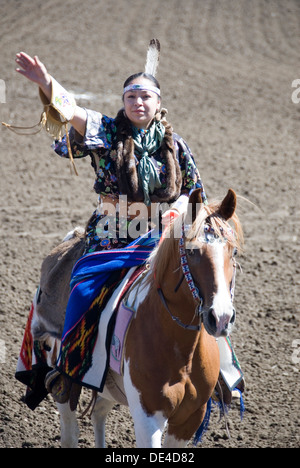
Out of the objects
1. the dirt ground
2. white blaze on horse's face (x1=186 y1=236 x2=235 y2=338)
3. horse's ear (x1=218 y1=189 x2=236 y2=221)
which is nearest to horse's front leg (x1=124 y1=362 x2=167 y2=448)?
white blaze on horse's face (x1=186 y1=236 x2=235 y2=338)

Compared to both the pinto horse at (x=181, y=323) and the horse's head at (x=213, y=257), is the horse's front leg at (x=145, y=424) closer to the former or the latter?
the pinto horse at (x=181, y=323)

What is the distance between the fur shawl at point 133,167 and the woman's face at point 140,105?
7 cm

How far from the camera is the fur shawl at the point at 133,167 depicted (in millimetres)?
3529

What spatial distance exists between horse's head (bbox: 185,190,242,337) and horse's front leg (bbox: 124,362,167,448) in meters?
0.65

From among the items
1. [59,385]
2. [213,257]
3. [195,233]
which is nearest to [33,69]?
[195,233]

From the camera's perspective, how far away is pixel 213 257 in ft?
9.25

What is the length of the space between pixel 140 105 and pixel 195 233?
1089 millimetres

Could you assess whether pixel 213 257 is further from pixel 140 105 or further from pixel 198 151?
pixel 198 151

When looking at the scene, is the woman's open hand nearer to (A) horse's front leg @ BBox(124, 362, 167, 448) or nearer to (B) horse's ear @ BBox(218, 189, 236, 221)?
(B) horse's ear @ BBox(218, 189, 236, 221)

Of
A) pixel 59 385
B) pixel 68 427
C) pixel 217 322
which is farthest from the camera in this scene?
pixel 68 427

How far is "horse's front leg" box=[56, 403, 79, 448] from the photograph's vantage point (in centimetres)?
392

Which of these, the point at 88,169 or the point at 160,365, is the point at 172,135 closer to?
the point at 160,365

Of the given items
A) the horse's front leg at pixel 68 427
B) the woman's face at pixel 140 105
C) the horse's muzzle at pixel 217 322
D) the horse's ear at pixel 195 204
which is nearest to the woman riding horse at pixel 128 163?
the woman's face at pixel 140 105

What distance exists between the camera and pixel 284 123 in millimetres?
10867
